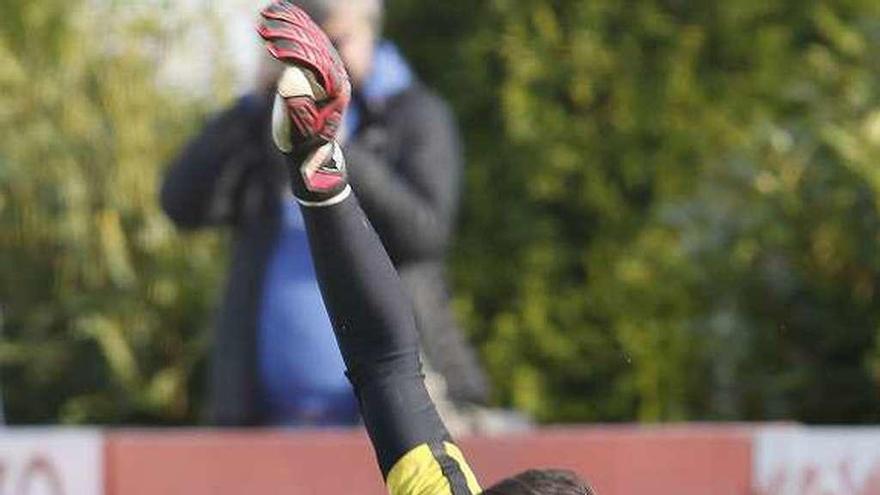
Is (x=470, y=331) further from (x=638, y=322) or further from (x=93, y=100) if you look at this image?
(x=93, y=100)

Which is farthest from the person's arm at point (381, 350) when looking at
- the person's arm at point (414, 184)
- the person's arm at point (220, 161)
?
the person's arm at point (220, 161)

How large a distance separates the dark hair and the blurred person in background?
82.2 inches

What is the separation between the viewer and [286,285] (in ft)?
18.6

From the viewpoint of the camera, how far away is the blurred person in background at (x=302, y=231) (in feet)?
18.2

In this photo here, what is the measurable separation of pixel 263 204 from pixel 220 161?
0.46 ft

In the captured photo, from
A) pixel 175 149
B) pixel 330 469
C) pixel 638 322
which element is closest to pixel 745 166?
pixel 638 322

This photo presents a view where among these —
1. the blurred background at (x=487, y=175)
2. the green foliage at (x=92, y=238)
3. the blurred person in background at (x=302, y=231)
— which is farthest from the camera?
the green foliage at (x=92, y=238)

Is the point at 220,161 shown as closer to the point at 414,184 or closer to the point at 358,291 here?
the point at 414,184

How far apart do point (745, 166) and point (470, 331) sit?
163 cm

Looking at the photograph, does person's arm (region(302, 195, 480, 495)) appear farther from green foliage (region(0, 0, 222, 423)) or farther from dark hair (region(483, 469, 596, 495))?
green foliage (region(0, 0, 222, 423))

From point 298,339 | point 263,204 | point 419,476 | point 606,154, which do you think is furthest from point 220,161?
point 419,476

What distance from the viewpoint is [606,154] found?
7.79 metres

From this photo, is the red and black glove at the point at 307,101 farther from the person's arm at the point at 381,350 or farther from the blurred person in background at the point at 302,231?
the blurred person in background at the point at 302,231

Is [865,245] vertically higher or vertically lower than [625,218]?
higher
